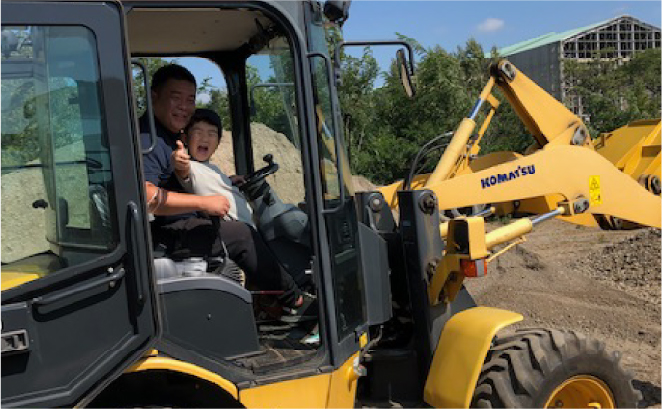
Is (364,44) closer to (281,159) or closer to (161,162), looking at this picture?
(281,159)

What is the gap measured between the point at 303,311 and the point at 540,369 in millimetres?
1220

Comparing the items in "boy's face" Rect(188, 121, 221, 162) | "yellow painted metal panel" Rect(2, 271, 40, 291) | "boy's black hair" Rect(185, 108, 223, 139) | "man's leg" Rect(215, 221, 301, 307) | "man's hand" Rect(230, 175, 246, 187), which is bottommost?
"man's leg" Rect(215, 221, 301, 307)

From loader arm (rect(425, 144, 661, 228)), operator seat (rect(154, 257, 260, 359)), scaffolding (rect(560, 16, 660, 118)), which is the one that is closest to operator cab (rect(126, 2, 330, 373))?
operator seat (rect(154, 257, 260, 359))

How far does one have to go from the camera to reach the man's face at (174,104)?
3277mm

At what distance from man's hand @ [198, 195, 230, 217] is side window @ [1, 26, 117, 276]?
1.72 ft

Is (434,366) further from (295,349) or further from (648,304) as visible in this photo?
→ (648,304)

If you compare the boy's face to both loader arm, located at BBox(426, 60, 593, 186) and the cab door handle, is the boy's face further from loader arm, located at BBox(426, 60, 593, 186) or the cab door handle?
loader arm, located at BBox(426, 60, 593, 186)

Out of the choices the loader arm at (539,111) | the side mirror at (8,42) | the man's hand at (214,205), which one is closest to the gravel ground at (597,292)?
the loader arm at (539,111)

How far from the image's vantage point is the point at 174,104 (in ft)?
10.8

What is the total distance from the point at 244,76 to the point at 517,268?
19.8ft

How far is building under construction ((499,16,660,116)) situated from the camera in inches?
907

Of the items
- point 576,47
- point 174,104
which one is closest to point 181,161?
point 174,104

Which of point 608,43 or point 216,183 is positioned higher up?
point 608,43

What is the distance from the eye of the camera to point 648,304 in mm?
6969
